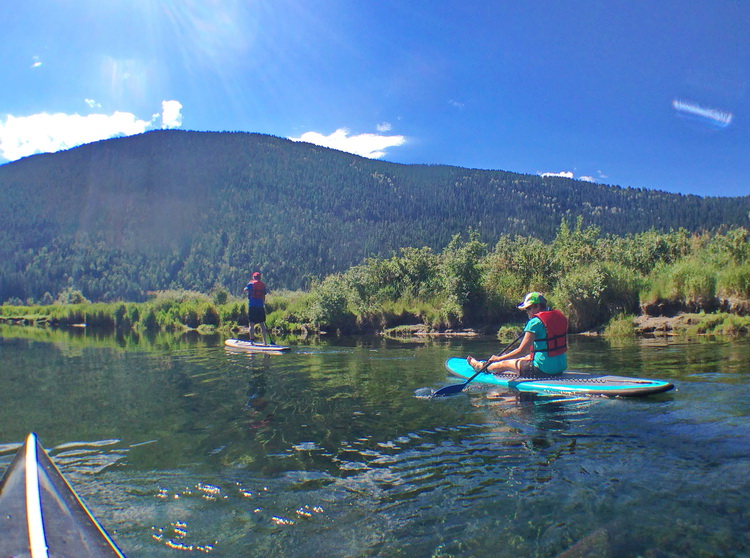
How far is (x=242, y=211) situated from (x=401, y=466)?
12498cm

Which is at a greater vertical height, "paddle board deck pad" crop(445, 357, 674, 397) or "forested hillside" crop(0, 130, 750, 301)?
"forested hillside" crop(0, 130, 750, 301)

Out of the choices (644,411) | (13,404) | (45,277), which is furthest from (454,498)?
(45,277)

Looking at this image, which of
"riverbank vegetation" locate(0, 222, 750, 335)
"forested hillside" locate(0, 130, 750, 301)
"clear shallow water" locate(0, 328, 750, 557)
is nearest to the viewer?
"clear shallow water" locate(0, 328, 750, 557)

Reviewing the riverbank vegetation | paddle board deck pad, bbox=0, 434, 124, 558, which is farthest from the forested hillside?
paddle board deck pad, bbox=0, 434, 124, 558

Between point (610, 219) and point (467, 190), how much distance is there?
3698 centimetres

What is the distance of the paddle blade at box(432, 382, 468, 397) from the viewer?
856 cm

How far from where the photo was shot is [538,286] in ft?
75.8

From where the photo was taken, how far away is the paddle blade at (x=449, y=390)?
856cm

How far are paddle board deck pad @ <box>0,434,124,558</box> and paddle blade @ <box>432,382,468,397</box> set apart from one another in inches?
234

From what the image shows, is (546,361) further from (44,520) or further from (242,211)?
(242,211)

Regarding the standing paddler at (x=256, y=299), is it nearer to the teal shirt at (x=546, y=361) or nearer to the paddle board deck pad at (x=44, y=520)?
the teal shirt at (x=546, y=361)

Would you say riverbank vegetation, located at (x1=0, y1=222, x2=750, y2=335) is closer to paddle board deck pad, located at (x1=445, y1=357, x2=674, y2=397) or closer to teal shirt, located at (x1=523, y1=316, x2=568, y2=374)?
teal shirt, located at (x1=523, y1=316, x2=568, y2=374)

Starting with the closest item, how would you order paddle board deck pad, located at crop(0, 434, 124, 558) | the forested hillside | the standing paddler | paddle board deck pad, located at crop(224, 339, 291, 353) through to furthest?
1. paddle board deck pad, located at crop(0, 434, 124, 558)
2. paddle board deck pad, located at crop(224, 339, 291, 353)
3. the standing paddler
4. the forested hillside

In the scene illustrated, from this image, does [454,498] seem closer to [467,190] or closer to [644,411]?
[644,411]
